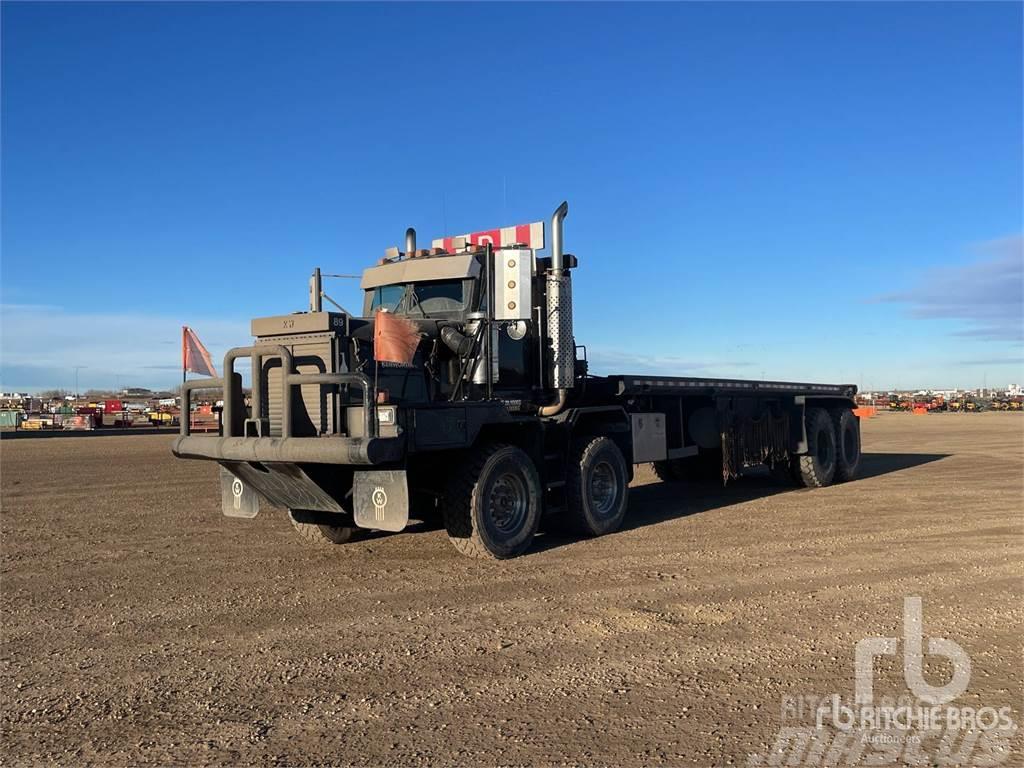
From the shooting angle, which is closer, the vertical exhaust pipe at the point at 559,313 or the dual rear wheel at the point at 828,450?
the vertical exhaust pipe at the point at 559,313

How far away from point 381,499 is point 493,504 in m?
1.28

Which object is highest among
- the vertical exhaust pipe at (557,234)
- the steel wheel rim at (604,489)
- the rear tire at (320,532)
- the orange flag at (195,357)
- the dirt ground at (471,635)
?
the vertical exhaust pipe at (557,234)

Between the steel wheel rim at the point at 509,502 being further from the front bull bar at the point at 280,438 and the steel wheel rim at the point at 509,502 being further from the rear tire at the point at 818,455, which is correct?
the rear tire at the point at 818,455

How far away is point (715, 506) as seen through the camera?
11617 mm

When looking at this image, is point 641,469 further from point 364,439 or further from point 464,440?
point 364,439

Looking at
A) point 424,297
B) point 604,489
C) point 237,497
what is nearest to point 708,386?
point 604,489

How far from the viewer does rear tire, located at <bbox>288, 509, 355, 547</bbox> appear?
8.83 m

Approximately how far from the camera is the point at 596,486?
9453 mm

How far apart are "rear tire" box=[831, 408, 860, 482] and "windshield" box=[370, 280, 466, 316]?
29.4 ft

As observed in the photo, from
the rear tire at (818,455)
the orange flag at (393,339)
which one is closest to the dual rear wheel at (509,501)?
the orange flag at (393,339)

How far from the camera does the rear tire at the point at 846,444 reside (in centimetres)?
1473

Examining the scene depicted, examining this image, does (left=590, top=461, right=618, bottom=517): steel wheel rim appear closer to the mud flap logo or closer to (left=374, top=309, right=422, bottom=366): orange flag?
the mud flap logo

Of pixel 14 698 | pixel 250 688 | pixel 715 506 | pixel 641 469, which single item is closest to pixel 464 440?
pixel 250 688

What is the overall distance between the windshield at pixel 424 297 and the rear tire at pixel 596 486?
2.13 meters
